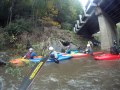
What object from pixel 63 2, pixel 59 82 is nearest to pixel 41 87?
pixel 59 82

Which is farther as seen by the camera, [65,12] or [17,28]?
[65,12]

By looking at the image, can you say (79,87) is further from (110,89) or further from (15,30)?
(15,30)

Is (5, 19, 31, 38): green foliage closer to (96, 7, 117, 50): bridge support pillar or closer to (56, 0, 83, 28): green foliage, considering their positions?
(96, 7, 117, 50): bridge support pillar

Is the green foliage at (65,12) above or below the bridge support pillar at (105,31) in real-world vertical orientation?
above

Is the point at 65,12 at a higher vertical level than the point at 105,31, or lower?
higher

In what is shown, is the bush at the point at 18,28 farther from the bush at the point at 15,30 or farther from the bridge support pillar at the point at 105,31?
the bridge support pillar at the point at 105,31

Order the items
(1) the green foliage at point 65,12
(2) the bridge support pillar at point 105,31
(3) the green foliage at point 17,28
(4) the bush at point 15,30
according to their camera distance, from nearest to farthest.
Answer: (2) the bridge support pillar at point 105,31
(4) the bush at point 15,30
(3) the green foliage at point 17,28
(1) the green foliage at point 65,12

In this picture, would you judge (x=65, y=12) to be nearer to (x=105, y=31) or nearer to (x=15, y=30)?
(x=15, y=30)

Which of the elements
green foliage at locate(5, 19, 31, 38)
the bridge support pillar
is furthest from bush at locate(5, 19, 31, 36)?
the bridge support pillar

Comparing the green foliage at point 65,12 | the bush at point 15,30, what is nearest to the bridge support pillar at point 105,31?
the bush at point 15,30

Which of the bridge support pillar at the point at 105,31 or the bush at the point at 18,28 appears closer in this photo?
the bridge support pillar at the point at 105,31

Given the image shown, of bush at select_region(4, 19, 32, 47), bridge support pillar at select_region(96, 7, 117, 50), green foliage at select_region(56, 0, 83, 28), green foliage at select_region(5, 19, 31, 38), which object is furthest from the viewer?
green foliage at select_region(56, 0, 83, 28)

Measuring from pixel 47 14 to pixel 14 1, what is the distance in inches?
228

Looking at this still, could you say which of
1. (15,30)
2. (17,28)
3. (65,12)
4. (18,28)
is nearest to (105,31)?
(18,28)
